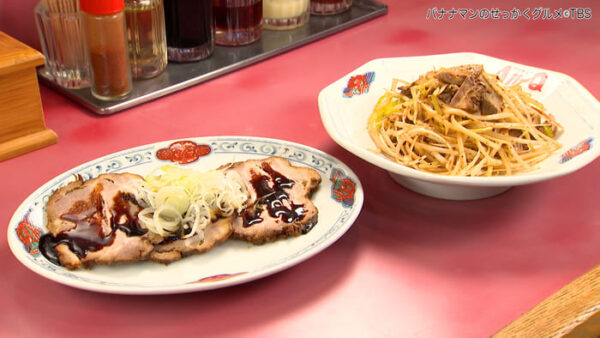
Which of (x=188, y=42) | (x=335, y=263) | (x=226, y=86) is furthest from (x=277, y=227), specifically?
(x=188, y=42)

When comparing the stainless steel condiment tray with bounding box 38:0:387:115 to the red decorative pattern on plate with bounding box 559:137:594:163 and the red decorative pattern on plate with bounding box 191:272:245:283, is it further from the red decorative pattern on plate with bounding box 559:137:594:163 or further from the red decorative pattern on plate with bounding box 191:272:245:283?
the red decorative pattern on plate with bounding box 559:137:594:163

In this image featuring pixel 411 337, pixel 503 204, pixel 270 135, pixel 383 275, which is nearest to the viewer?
pixel 411 337

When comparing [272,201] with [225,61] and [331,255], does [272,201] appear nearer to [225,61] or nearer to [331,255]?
[331,255]

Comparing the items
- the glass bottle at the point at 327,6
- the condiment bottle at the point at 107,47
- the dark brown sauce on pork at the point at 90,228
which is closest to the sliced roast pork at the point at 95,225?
the dark brown sauce on pork at the point at 90,228

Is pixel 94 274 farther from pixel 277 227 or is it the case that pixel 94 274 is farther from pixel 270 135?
pixel 270 135

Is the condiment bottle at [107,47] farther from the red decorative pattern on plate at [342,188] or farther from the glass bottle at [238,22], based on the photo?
the red decorative pattern on plate at [342,188]

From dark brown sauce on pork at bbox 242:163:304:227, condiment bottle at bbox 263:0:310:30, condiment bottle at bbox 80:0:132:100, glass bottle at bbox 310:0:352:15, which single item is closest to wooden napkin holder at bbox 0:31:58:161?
condiment bottle at bbox 80:0:132:100

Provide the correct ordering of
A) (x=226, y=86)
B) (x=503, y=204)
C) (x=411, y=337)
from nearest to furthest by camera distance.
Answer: (x=411, y=337) < (x=503, y=204) < (x=226, y=86)
